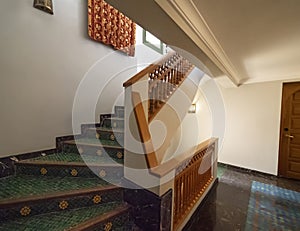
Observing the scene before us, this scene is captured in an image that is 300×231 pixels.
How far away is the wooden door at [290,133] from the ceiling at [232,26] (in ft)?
3.63

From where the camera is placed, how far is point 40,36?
2.17 metres

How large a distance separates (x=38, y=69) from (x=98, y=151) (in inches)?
49.6

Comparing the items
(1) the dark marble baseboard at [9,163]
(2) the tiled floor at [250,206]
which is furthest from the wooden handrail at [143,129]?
(1) the dark marble baseboard at [9,163]

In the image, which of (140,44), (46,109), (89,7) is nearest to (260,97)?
(140,44)

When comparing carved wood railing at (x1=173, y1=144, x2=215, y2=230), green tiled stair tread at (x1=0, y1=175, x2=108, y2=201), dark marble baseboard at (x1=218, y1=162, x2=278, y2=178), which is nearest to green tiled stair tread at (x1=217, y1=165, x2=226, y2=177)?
dark marble baseboard at (x1=218, y1=162, x2=278, y2=178)

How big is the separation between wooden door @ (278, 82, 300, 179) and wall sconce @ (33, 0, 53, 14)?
426cm

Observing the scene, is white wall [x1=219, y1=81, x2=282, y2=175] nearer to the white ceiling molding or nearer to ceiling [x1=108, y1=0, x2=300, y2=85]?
ceiling [x1=108, y1=0, x2=300, y2=85]

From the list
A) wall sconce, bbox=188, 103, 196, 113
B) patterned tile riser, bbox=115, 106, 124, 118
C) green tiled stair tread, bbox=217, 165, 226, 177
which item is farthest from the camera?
wall sconce, bbox=188, 103, 196, 113

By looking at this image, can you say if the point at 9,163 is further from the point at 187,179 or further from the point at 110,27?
the point at 110,27

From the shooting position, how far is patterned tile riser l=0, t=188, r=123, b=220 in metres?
1.37

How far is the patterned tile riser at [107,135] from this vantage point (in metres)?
2.35

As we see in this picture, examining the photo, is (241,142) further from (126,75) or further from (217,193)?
(126,75)

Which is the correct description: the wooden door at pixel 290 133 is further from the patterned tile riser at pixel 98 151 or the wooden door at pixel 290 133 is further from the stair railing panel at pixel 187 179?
the patterned tile riser at pixel 98 151

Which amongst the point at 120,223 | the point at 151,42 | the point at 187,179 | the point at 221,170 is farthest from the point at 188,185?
the point at 151,42
